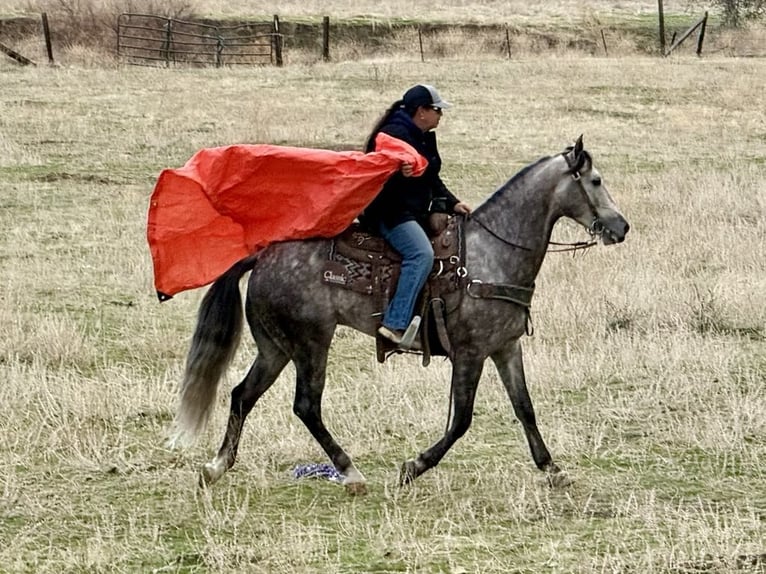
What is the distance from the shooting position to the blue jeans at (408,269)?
739cm

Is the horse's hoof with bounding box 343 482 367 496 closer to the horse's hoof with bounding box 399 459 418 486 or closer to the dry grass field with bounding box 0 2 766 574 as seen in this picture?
the dry grass field with bounding box 0 2 766 574

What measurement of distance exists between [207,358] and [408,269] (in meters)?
1.29

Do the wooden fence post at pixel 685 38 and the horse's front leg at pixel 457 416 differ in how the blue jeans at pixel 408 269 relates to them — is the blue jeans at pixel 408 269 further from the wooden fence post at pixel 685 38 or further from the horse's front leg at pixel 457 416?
the wooden fence post at pixel 685 38

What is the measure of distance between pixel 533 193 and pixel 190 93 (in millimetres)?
24159

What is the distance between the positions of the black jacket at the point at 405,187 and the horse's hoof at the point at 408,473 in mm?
1328

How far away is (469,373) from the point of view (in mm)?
7445

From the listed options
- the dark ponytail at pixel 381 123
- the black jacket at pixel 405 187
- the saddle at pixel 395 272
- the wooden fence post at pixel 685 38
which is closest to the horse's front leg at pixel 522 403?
the saddle at pixel 395 272

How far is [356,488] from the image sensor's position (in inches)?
291

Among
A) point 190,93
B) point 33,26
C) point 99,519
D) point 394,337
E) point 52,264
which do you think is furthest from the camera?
point 33,26

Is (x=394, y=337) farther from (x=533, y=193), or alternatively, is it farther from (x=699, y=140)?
(x=699, y=140)

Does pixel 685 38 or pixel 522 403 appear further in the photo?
pixel 685 38

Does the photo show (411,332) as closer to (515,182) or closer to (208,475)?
(515,182)

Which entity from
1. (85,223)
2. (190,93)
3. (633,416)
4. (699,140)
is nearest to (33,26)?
(190,93)

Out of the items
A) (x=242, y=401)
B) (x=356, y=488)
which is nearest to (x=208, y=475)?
(x=242, y=401)
